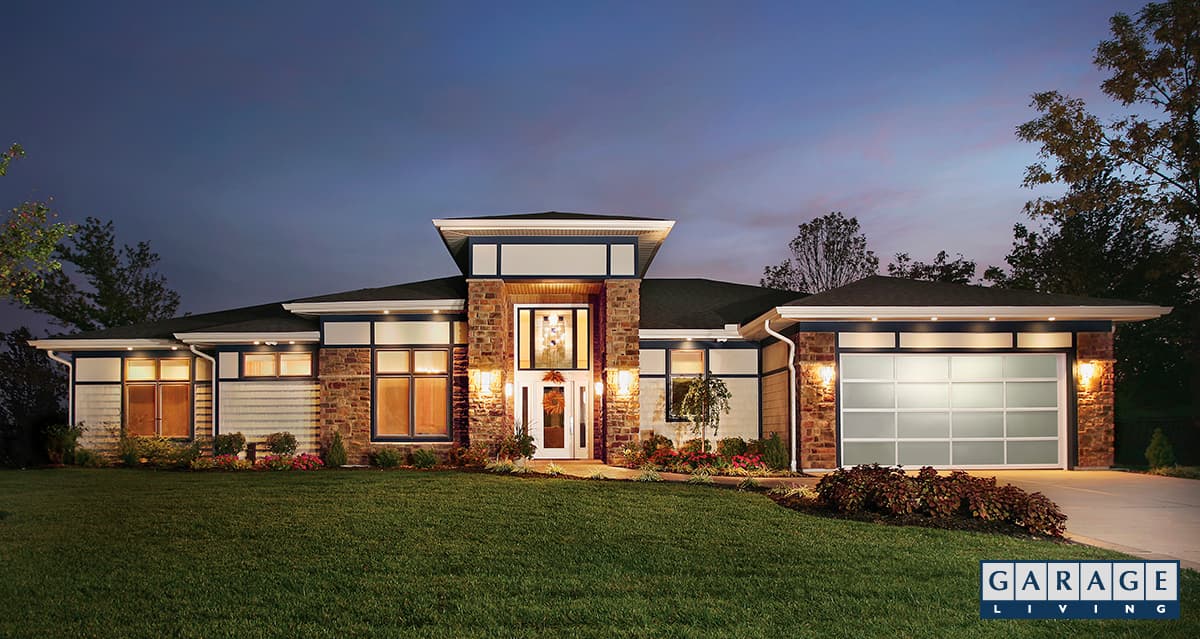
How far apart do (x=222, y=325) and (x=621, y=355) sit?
964 cm

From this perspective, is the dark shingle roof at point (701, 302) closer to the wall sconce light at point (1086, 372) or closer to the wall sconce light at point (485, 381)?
A: the wall sconce light at point (485, 381)

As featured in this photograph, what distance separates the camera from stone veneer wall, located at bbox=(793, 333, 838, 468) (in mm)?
16469

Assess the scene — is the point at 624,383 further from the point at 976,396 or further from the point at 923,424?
the point at 976,396

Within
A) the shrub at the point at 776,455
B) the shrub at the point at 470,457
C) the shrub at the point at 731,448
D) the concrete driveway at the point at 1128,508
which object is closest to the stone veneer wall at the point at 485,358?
the shrub at the point at 470,457

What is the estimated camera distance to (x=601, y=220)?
17.6m

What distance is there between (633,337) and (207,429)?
1003 centimetres

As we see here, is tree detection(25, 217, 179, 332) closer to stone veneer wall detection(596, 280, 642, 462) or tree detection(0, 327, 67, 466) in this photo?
tree detection(0, 327, 67, 466)

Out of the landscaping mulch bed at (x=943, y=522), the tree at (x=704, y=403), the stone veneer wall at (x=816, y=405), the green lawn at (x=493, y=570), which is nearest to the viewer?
the green lawn at (x=493, y=570)

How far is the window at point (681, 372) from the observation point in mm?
19453

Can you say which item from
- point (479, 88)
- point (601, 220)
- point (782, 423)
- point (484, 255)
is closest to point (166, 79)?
point (479, 88)

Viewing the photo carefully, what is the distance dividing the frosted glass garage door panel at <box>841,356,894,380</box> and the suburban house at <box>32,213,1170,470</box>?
34 mm

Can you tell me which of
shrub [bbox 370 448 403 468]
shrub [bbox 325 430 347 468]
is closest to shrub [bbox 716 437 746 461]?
shrub [bbox 370 448 403 468]

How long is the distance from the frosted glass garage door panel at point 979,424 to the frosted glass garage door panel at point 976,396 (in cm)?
18

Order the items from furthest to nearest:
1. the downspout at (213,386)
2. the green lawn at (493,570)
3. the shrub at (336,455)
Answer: the downspout at (213,386)
the shrub at (336,455)
the green lawn at (493,570)
